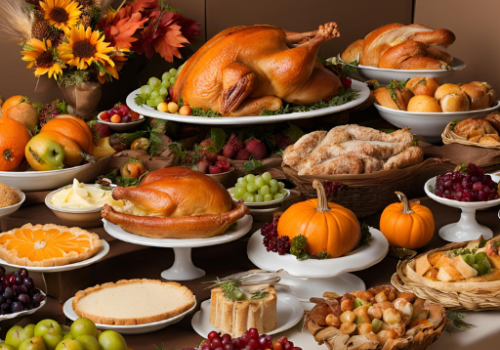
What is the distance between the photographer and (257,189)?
1.79 meters

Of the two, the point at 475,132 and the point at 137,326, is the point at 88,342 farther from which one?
the point at 475,132

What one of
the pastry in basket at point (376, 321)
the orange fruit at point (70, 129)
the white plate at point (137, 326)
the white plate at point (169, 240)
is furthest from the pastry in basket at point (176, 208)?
the orange fruit at point (70, 129)

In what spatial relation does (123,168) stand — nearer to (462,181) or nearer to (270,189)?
(270,189)

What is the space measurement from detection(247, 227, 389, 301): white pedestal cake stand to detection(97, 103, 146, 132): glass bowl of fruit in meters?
0.99

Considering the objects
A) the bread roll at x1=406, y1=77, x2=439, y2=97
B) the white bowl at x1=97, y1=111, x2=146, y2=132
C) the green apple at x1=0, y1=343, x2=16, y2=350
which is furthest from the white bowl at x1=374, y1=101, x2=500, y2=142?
the green apple at x1=0, y1=343, x2=16, y2=350

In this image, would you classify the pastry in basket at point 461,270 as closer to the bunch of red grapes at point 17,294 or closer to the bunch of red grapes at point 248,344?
the bunch of red grapes at point 248,344

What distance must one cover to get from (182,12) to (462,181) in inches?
61.8

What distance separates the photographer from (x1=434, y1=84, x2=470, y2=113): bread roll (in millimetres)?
2273

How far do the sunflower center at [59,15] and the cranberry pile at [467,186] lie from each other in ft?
4.79

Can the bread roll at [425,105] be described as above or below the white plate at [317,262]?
above

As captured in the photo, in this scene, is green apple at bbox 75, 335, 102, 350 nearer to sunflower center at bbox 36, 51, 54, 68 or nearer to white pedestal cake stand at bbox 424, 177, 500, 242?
white pedestal cake stand at bbox 424, 177, 500, 242

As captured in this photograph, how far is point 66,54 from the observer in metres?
2.20

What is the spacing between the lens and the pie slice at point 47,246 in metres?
1.35

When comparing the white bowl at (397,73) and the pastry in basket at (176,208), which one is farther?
the white bowl at (397,73)
